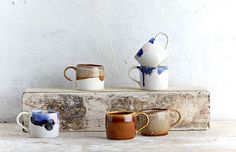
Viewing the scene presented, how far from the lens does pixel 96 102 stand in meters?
1.62

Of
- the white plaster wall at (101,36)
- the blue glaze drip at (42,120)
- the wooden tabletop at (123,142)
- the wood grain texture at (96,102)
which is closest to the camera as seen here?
the wooden tabletop at (123,142)

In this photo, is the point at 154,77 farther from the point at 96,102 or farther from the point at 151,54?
the point at 96,102

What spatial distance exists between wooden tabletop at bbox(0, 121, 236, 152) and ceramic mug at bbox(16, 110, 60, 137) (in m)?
0.02

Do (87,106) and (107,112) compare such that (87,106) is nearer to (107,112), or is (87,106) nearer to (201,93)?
(107,112)

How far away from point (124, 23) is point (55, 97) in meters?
0.34

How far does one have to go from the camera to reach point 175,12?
1.80m

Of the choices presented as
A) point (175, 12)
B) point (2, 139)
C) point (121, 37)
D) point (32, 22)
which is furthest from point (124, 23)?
point (2, 139)

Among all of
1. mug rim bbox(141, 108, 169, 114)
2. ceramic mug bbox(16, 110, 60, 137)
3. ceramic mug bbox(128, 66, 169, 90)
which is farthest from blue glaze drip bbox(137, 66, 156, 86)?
ceramic mug bbox(16, 110, 60, 137)

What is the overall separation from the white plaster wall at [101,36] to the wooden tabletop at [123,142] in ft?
0.77

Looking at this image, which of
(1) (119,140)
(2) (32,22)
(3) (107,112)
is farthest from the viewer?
(2) (32,22)

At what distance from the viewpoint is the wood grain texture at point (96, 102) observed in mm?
1623

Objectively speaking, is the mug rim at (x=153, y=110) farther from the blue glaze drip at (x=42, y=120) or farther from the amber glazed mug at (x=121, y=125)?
the blue glaze drip at (x=42, y=120)

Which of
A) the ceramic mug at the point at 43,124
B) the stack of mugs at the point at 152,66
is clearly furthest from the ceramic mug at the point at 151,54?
the ceramic mug at the point at 43,124

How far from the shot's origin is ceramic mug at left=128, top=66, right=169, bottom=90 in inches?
64.6
